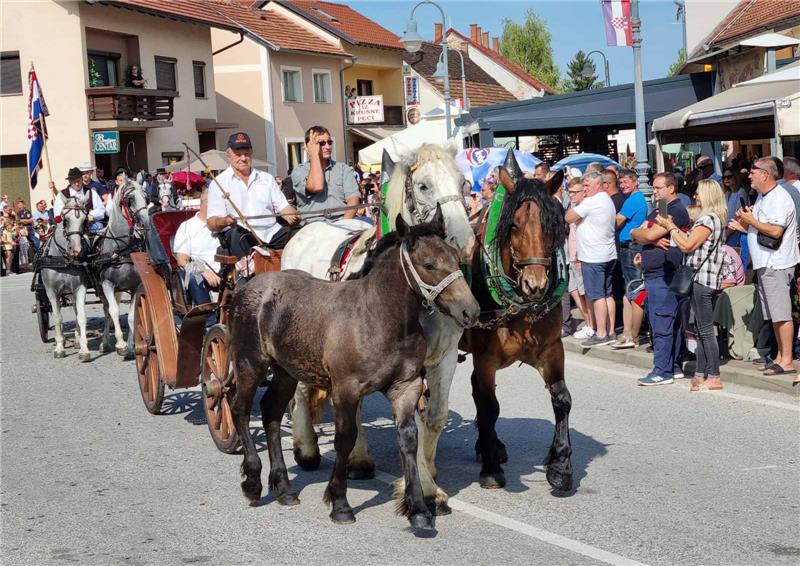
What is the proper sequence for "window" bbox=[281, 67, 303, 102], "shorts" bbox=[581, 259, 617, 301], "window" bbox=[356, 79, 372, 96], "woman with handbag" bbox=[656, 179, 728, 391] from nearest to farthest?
"woman with handbag" bbox=[656, 179, 728, 391]
"shorts" bbox=[581, 259, 617, 301]
"window" bbox=[281, 67, 303, 102]
"window" bbox=[356, 79, 372, 96]

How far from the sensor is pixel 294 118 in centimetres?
4853

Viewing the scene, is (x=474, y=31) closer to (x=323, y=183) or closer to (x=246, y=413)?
(x=323, y=183)

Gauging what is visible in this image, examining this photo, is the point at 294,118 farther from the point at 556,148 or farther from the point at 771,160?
the point at 771,160

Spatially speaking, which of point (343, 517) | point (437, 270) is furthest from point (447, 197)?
point (343, 517)

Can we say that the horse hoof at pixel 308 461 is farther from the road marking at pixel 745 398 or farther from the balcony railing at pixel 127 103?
the balcony railing at pixel 127 103

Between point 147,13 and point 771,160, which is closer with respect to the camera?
point 771,160

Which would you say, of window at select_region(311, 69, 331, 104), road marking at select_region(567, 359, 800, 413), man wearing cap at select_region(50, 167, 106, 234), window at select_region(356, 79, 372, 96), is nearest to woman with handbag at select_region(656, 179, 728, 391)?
road marking at select_region(567, 359, 800, 413)

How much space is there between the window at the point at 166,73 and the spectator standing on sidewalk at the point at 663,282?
96.9ft

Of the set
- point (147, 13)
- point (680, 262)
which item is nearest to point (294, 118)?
point (147, 13)

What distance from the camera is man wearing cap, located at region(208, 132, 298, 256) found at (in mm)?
8211

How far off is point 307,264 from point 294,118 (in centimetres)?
4178

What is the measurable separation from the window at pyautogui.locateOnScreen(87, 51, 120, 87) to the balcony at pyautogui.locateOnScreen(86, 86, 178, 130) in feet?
3.09

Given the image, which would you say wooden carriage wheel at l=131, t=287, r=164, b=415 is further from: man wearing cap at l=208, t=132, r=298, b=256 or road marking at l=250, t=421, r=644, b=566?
road marking at l=250, t=421, r=644, b=566

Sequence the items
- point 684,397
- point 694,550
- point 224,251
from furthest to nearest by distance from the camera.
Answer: point 684,397 → point 224,251 → point 694,550
